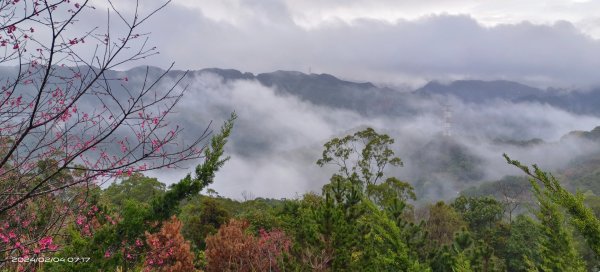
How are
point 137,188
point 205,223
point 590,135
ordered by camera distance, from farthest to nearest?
point 590,135, point 137,188, point 205,223

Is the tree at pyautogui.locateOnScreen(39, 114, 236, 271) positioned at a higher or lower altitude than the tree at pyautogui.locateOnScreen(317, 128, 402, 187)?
lower

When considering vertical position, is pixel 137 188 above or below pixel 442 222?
above

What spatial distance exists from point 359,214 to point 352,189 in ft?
1.78

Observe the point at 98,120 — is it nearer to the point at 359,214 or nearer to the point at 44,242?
the point at 44,242

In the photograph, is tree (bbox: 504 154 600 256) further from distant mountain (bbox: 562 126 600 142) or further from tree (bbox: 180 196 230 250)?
distant mountain (bbox: 562 126 600 142)

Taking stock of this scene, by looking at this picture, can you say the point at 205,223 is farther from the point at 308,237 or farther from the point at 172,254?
the point at 308,237

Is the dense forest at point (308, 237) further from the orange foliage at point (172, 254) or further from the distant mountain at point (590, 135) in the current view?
the distant mountain at point (590, 135)

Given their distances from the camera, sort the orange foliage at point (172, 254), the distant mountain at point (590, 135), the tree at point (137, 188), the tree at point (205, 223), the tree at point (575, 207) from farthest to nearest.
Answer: the distant mountain at point (590, 135) → the tree at point (137, 188) → the tree at point (205, 223) → the orange foliage at point (172, 254) → the tree at point (575, 207)

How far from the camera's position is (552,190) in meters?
4.70

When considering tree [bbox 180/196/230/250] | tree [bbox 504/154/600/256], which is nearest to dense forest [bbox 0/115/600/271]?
tree [bbox 504/154/600/256]

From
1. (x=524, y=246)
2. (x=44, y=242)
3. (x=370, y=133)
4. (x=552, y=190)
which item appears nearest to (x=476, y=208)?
(x=524, y=246)

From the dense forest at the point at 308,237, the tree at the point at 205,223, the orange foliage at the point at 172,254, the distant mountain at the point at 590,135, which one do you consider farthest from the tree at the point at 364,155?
the distant mountain at the point at 590,135

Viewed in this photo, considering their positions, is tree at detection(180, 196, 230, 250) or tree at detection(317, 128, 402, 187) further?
tree at detection(317, 128, 402, 187)

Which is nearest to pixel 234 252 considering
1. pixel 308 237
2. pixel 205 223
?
pixel 308 237
